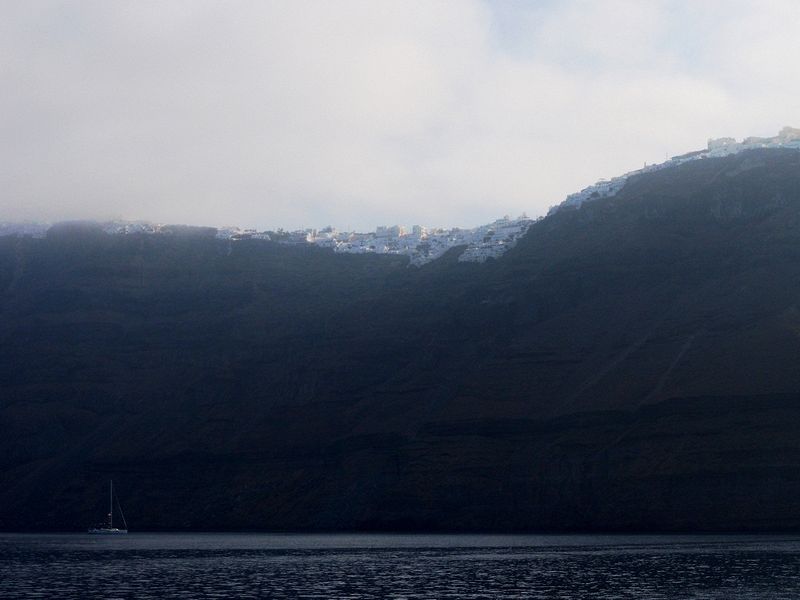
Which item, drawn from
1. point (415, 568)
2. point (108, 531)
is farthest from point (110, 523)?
point (415, 568)

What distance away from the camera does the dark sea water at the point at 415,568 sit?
3039 inches

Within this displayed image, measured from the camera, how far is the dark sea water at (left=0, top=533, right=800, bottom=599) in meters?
77.2

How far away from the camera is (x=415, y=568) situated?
316ft

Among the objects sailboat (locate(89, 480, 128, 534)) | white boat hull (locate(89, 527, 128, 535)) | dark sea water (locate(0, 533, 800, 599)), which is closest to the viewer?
dark sea water (locate(0, 533, 800, 599))

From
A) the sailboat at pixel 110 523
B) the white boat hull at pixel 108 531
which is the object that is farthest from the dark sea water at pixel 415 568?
the sailboat at pixel 110 523

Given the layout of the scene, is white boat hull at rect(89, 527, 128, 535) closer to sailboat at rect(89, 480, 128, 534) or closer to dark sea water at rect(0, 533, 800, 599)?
sailboat at rect(89, 480, 128, 534)

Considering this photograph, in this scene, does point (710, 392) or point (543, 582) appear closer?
point (543, 582)

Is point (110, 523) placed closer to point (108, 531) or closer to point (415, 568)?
point (108, 531)

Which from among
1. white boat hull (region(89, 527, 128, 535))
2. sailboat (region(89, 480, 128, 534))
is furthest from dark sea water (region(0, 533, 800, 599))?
sailboat (region(89, 480, 128, 534))

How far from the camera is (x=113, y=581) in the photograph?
87.4m

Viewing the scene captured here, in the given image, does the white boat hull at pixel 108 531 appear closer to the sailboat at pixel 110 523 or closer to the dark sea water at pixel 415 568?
the sailboat at pixel 110 523

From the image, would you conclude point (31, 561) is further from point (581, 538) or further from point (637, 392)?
point (637, 392)

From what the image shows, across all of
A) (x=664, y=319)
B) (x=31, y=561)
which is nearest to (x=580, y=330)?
(x=664, y=319)

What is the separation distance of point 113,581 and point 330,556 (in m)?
29.5
